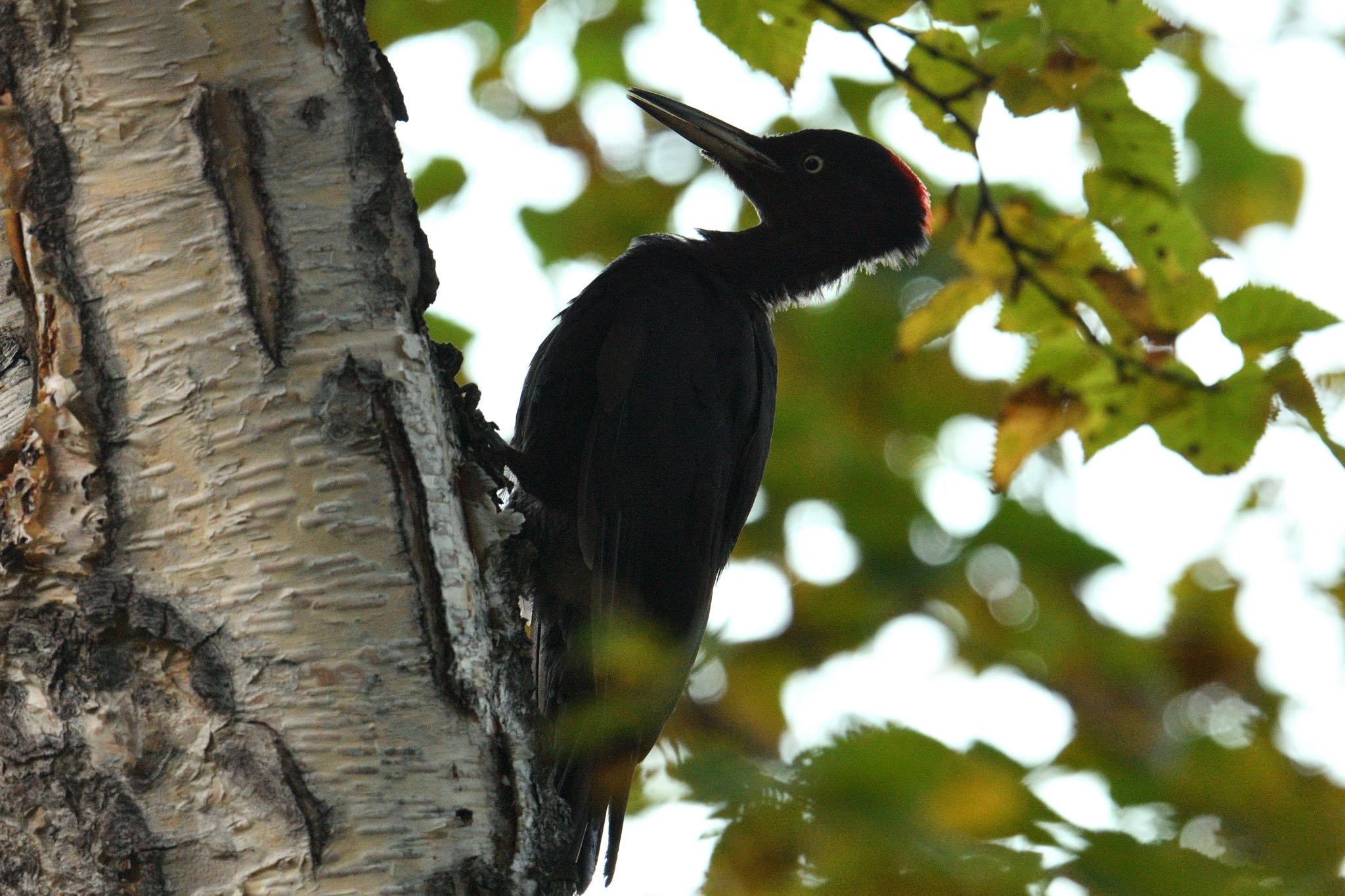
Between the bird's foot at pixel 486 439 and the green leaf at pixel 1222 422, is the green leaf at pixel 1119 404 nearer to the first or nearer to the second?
the green leaf at pixel 1222 422

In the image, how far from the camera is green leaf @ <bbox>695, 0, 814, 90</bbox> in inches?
86.0

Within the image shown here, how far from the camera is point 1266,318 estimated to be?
204cm

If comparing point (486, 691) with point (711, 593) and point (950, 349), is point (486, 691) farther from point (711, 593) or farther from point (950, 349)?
point (950, 349)

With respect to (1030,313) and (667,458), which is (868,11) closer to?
(1030,313)

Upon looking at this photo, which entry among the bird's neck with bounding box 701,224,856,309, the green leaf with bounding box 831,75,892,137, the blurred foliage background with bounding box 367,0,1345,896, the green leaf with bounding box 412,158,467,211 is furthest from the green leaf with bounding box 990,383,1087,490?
the green leaf with bounding box 412,158,467,211

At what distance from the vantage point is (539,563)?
125 inches

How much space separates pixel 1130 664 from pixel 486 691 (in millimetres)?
2163

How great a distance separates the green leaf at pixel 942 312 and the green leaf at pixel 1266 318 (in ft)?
1.85

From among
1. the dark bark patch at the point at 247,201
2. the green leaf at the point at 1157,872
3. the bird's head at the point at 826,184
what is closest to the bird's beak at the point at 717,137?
the bird's head at the point at 826,184

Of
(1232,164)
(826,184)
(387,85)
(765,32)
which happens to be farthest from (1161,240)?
(1232,164)

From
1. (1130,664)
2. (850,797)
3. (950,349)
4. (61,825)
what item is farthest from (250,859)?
(950,349)

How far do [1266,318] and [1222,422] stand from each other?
0.77 feet

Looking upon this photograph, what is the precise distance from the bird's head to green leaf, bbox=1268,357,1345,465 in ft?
6.45

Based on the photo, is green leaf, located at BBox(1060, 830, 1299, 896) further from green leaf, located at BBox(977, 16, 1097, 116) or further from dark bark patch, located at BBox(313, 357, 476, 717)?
green leaf, located at BBox(977, 16, 1097, 116)
